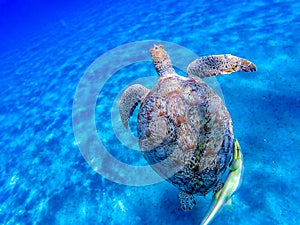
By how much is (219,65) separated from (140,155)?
2489 mm

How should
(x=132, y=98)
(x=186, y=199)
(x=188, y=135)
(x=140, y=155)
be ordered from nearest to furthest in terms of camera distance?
(x=188, y=135) → (x=186, y=199) → (x=132, y=98) → (x=140, y=155)

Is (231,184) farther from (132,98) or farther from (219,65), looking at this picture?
(132,98)

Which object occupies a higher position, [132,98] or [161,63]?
[161,63]

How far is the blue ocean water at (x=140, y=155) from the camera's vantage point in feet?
12.6

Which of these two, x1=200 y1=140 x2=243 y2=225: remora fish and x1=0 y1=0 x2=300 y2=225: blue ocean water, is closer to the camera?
x1=200 y1=140 x2=243 y2=225: remora fish

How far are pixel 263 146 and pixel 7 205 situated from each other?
563 centimetres

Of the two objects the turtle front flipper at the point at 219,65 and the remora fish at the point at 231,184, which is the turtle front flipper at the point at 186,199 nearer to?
the remora fish at the point at 231,184

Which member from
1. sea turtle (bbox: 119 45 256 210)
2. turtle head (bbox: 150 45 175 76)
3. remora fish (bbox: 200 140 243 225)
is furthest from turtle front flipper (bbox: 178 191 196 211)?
turtle head (bbox: 150 45 175 76)

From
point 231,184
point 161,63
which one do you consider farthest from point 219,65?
point 231,184

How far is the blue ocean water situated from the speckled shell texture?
147 centimetres

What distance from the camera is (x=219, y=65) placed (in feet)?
12.0

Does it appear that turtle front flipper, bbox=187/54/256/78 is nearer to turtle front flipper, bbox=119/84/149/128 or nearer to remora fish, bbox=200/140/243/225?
turtle front flipper, bbox=119/84/149/128

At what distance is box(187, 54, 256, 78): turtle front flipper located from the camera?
11.4 ft

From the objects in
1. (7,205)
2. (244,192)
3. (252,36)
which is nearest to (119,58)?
(252,36)
